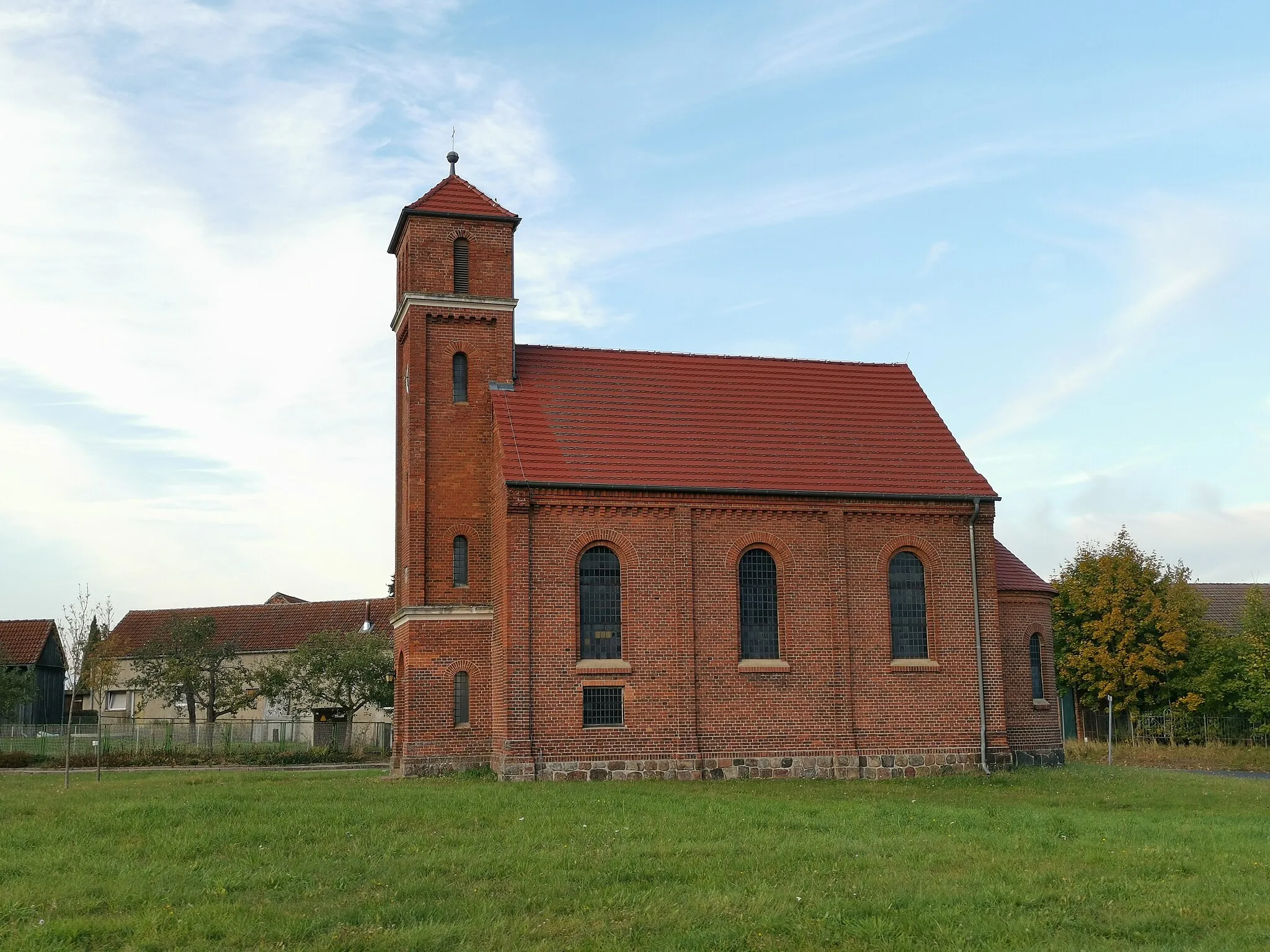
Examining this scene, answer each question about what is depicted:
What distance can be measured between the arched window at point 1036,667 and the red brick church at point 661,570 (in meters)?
0.10

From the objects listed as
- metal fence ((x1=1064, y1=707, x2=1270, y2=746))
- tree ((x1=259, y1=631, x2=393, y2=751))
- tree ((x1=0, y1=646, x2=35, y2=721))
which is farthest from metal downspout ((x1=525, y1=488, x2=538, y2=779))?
tree ((x1=0, y1=646, x2=35, y2=721))

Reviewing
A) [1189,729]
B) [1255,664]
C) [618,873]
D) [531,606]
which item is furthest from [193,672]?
[618,873]

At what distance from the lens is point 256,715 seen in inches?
2382

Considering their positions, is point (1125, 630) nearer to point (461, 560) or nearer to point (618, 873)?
point (461, 560)

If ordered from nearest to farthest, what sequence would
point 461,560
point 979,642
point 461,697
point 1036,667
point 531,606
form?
1. point 531,606
2. point 461,697
3. point 461,560
4. point 979,642
5. point 1036,667

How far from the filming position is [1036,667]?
3256 cm

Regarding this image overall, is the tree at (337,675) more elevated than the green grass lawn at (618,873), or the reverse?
the tree at (337,675)

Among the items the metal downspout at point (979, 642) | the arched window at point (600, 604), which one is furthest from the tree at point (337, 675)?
the metal downspout at point (979, 642)

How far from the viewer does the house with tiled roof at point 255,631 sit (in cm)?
6144

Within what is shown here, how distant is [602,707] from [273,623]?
41809mm

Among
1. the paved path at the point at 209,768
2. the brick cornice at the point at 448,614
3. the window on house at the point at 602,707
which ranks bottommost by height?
the paved path at the point at 209,768

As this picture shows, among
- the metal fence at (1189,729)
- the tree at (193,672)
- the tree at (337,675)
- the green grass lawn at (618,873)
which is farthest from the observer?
the tree at (193,672)

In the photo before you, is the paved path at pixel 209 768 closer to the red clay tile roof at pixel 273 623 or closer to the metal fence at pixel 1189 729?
the red clay tile roof at pixel 273 623

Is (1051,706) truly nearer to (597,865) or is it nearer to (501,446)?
(501,446)
